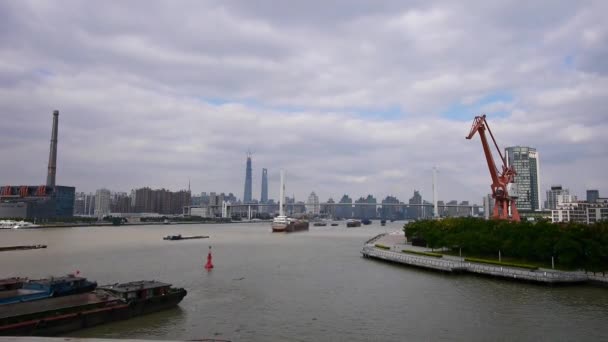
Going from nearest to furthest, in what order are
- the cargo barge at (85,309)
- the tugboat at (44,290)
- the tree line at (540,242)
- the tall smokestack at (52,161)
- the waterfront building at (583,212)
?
the cargo barge at (85,309), the tugboat at (44,290), the tree line at (540,242), the waterfront building at (583,212), the tall smokestack at (52,161)

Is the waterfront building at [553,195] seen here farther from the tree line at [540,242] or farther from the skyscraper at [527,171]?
the tree line at [540,242]

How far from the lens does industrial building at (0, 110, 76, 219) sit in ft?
426

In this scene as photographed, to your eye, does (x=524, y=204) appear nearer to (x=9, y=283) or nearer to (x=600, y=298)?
(x=600, y=298)

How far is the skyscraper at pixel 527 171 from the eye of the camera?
518 ft

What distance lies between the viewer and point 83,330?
16719 millimetres

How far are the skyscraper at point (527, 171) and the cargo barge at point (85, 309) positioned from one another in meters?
159

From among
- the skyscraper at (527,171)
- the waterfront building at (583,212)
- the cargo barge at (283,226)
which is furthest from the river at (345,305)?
the skyscraper at (527,171)

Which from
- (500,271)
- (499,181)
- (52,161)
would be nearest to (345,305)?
(500,271)

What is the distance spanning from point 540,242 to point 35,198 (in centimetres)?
14176

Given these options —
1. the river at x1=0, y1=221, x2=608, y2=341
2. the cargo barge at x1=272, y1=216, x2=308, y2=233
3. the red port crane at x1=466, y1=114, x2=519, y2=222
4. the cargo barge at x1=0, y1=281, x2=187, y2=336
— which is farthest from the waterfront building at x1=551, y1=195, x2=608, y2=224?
the cargo barge at x1=0, y1=281, x2=187, y2=336

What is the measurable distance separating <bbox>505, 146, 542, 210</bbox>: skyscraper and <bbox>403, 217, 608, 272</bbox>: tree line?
128540mm

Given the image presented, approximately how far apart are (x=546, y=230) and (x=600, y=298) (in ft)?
33.6

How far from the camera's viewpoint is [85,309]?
17344 millimetres

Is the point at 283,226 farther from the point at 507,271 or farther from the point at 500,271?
the point at 507,271
